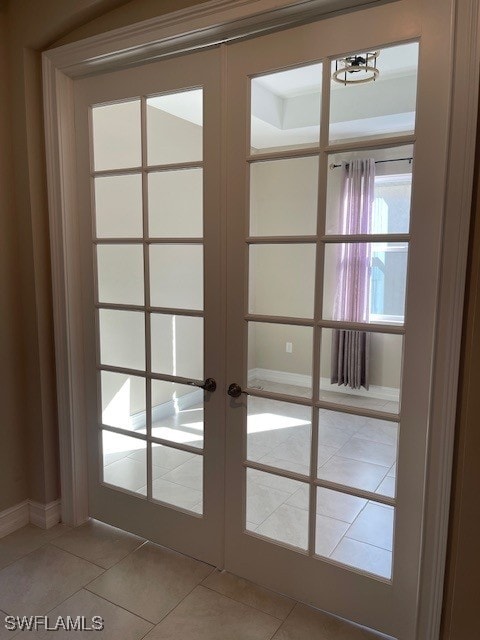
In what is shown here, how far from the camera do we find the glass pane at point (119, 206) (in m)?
2.25

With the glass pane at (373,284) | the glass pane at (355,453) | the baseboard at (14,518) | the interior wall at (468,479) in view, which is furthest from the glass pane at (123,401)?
the glass pane at (373,284)

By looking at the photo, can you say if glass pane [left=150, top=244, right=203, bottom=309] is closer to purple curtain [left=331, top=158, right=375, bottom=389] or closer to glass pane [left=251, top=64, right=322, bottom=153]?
glass pane [left=251, top=64, right=322, bottom=153]

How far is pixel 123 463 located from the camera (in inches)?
98.2

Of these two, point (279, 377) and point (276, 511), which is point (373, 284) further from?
point (276, 511)

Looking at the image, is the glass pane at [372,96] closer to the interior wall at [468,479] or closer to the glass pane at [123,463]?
the interior wall at [468,479]

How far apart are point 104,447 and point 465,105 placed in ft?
7.19

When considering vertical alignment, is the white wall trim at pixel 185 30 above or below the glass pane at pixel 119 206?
above

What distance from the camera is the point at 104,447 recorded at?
8.15 feet

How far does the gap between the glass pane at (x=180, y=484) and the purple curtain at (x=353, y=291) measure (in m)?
1.03

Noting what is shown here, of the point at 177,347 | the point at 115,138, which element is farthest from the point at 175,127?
the point at 177,347

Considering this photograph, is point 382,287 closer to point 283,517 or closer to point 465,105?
point 283,517

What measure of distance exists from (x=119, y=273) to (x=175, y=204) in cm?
45

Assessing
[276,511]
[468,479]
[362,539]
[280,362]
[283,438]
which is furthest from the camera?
[283,438]

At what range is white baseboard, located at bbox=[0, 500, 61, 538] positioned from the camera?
245 cm
